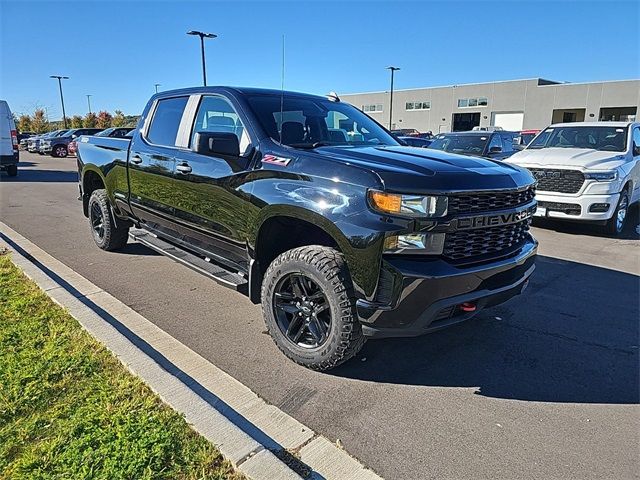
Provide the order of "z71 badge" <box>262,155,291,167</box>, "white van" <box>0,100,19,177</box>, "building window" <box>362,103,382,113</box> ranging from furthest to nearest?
"building window" <box>362,103,382,113</box> → "white van" <box>0,100,19,177</box> → "z71 badge" <box>262,155,291,167</box>

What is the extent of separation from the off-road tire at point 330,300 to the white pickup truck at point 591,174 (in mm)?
6049

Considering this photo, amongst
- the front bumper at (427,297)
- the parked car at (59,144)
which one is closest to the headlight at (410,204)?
the front bumper at (427,297)

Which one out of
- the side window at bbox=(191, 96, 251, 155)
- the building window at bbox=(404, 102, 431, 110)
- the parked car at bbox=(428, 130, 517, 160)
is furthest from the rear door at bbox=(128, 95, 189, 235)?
the building window at bbox=(404, 102, 431, 110)

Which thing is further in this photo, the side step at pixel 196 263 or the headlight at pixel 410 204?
the side step at pixel 196 263

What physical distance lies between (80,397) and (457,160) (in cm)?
291

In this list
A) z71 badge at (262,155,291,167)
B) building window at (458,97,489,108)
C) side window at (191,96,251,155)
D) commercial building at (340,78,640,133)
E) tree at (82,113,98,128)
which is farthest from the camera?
tree at (82,113,98,128)

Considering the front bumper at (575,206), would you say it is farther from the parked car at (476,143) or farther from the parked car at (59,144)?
the parked car at (59,144)

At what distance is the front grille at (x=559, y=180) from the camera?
761cm

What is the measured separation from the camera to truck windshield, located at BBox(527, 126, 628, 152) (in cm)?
864

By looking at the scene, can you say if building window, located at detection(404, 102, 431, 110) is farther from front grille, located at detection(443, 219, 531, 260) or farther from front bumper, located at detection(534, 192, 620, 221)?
front grille, located at detection(443, 219, 531, 260)

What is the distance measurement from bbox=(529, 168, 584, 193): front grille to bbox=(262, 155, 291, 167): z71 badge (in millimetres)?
6015

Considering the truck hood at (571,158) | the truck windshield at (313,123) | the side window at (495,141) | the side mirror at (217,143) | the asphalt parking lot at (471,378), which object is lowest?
the asphalt parking lot at (471,378)

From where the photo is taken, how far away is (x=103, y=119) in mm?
58125

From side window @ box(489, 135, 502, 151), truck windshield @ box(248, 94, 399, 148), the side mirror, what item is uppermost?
truck windshield @ box(248, 94, 399, 148)
